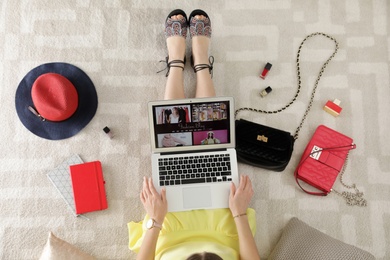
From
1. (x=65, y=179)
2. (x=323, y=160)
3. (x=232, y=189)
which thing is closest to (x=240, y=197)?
(x=232, y=189)

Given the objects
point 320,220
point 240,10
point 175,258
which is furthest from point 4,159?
point 320,220

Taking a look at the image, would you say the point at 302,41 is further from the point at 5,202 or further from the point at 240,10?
the point at 5,202

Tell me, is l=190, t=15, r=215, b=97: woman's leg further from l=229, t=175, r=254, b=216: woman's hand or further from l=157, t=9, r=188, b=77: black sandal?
l=229, t=175, r=254, b=216: woman's hand

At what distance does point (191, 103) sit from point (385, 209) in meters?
1.03

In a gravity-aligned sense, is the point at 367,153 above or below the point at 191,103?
below

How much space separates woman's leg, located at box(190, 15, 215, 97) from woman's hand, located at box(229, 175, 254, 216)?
0.47 metres

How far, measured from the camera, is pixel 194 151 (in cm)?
140

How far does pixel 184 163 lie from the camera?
4.53 feet

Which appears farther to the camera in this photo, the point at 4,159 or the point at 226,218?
the point at 4,159

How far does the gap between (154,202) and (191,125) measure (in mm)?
331

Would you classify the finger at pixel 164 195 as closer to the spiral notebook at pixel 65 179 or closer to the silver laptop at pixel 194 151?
the silver laptop at pixel 194 151

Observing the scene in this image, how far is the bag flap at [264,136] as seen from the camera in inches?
59.2

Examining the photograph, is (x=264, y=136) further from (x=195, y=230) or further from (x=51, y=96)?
(x=51, y=96)

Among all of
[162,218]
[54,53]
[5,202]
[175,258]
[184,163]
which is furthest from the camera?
[54,53]
